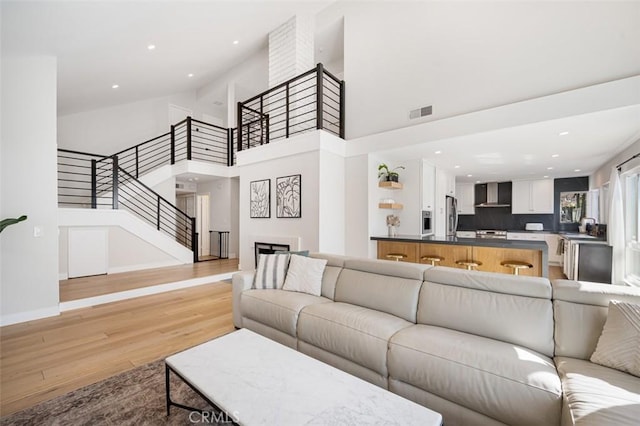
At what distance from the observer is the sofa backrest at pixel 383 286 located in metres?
2.35

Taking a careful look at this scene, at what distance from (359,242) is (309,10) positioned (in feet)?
15.3

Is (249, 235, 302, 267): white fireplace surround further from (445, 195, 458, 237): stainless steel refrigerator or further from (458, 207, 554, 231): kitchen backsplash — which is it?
(458, 207, 554, 231): kitchen backsplash

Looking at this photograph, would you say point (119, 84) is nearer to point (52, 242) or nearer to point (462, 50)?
point (52, 242)

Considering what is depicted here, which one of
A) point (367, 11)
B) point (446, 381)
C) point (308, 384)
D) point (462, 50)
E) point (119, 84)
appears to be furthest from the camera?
point (119, 84)

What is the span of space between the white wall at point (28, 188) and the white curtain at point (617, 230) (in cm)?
786

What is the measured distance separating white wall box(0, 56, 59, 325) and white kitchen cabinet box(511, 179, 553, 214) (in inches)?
376

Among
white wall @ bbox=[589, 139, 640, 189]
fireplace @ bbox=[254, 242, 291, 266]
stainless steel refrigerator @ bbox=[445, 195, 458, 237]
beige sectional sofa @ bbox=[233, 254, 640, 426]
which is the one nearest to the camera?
beige sectional sofa @ bbox=[233, 254, 640, 426]

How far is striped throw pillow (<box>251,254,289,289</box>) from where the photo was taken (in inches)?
123

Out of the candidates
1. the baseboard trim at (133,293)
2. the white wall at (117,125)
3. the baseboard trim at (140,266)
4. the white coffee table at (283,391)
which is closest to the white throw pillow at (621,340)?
the white coffee table at (283,391)

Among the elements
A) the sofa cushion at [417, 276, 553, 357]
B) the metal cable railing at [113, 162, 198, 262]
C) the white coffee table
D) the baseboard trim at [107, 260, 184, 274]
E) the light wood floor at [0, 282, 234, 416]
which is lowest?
the light wood floor at [0, 282, 234, 416]

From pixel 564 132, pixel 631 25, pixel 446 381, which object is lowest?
pixel 446 381

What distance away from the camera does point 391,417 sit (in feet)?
3.98

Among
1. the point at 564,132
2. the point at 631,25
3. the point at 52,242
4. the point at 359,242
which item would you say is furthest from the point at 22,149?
the point at 631,25

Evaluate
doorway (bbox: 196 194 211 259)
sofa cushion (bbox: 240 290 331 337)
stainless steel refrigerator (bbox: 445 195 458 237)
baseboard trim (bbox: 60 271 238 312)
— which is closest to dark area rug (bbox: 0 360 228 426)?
sofa cushion (bbox: 240 290 331 337)
